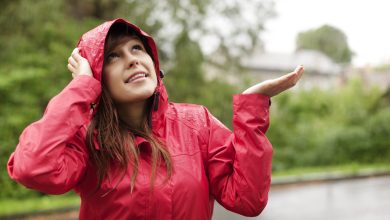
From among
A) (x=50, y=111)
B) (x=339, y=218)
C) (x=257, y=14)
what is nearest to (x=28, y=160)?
(x=50, y=111)

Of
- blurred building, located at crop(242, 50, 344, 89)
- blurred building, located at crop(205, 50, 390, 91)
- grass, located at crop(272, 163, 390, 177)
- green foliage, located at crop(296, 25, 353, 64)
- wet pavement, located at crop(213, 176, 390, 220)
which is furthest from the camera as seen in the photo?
green foliage, located at crop(296, 25, 353, 64)

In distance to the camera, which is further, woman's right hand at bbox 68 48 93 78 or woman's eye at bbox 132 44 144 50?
woman's eye at bbox 132 44 144 50

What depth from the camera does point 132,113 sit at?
91.4 inches

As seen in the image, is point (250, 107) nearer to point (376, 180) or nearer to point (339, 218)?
point (339, 218)

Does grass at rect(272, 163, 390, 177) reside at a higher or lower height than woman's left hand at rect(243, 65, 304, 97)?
lower

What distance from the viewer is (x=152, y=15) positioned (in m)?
14.4

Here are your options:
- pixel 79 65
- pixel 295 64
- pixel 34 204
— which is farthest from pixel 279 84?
pixel 295 64

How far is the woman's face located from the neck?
0.04m

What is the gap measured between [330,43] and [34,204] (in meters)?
71.5

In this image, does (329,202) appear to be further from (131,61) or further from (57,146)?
(57,146)

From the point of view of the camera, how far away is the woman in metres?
2.00

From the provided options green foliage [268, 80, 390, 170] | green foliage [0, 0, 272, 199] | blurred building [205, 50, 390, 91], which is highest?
green foliage [0, 0, 272, 199]

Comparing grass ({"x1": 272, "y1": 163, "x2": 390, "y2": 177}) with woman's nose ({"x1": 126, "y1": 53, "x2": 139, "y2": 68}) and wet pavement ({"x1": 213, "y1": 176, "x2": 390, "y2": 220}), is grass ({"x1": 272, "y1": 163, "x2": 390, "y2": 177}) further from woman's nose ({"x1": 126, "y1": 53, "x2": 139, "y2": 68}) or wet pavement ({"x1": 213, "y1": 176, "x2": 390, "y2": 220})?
woman's nose ({"x1": 126, "y1": 53, "x2": 139, "y2": 68})

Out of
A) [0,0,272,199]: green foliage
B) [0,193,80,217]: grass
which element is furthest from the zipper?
[0,0,272,199]: green foliage
